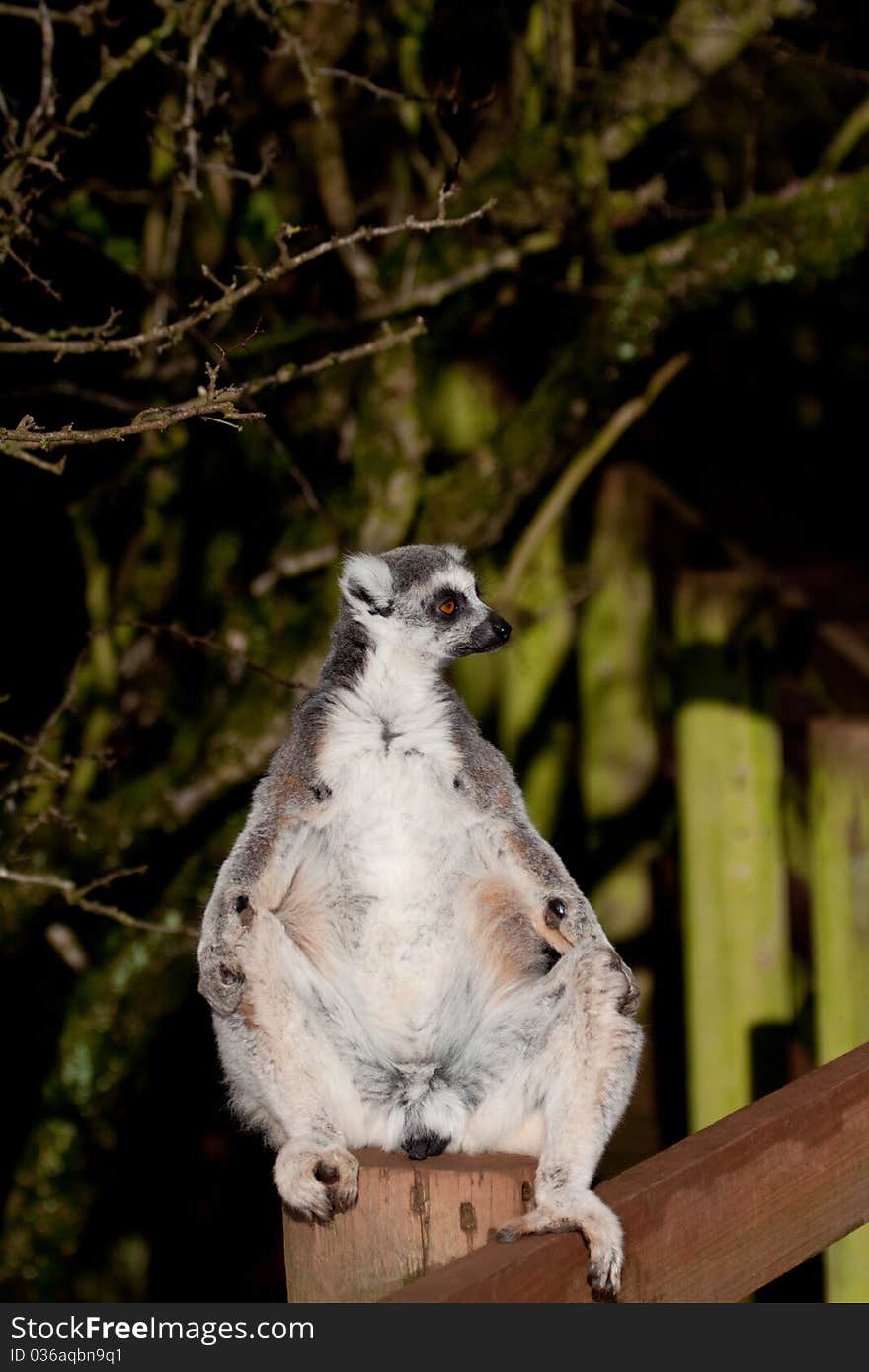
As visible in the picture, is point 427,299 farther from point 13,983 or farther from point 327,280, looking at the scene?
point 13,983

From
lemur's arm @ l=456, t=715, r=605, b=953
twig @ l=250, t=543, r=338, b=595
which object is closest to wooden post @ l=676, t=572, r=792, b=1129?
twig @ l=250, t=543, r=338, b=595

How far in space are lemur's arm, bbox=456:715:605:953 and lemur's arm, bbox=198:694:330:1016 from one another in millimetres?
313

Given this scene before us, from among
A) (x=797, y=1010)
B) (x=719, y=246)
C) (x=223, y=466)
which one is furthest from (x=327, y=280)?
(x=797, y=1010)

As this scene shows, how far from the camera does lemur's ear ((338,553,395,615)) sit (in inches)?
133

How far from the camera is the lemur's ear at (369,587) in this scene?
3.37m

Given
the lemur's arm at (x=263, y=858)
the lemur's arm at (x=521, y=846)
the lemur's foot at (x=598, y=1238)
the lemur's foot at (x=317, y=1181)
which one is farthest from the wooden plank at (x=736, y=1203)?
the lemur's arm at (x=263, y=858)

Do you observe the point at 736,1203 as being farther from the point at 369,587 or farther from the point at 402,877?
the point at 369,587

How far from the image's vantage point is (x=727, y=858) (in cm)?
572

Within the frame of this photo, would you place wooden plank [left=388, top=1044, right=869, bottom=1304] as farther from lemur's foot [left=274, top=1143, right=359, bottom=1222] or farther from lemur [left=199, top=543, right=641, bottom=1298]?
lemur's foot [left=274, top=1143, right=359, bottom=1222]

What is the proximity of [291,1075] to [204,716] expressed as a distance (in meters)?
2.73

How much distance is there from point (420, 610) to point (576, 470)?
7.70ft

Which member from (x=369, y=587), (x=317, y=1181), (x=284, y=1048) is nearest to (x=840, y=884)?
(x=369, y=587)

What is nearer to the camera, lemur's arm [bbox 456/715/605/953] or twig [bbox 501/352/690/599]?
lemur's arm [bbox 456/715/605/953]

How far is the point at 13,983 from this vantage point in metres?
5.48
